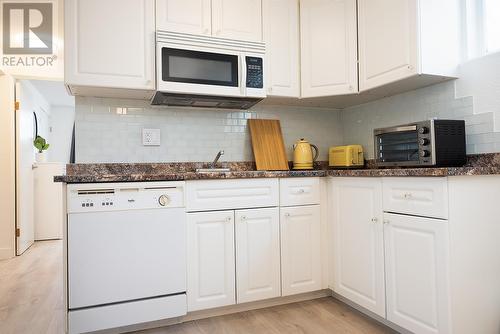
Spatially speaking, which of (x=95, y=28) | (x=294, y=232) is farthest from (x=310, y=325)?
(x=95, y=28)

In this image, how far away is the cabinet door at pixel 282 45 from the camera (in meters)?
2.49

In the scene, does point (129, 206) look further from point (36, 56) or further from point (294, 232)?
point (36, 56)

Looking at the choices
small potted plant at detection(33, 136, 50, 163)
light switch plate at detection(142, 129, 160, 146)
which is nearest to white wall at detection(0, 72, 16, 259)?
small potted plant at detection(33, 136, 50, 163)

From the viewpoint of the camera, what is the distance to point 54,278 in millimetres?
2979

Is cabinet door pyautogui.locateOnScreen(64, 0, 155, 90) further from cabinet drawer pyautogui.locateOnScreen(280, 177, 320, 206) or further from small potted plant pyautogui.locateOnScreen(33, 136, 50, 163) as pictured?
small potted plant pyautogui.locateOnScreen(33, 136, 50, 163)

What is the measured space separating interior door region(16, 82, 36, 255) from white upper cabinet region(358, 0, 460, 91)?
4.01 meters

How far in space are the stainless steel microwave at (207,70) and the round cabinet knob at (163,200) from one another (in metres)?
0.70

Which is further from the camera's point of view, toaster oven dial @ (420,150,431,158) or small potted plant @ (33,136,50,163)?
small potted plant @ (33,136,50,163)

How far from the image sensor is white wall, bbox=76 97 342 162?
236cm

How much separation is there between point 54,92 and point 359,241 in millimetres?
5864

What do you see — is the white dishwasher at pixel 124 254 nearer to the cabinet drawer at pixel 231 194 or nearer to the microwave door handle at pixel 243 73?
the cabinet drawer at pixel 231 194

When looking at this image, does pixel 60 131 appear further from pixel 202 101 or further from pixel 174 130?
pixel 202 101

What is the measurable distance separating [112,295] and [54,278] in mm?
1540
